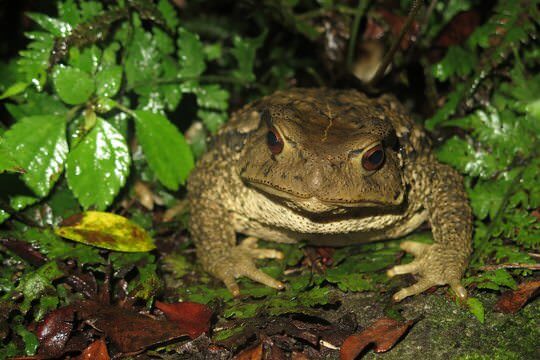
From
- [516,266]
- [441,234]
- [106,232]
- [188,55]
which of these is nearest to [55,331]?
[106,232]

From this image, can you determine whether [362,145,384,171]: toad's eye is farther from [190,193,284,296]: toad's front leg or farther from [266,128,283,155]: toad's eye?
[190,193,284,296]: toad's front leg

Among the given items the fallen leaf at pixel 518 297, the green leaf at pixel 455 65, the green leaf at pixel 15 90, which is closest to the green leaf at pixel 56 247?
the green leaf at pixel 15 90

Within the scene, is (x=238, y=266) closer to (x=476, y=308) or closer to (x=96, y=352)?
(x=96, y=352)

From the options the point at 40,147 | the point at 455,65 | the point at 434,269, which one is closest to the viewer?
the point at 434,269

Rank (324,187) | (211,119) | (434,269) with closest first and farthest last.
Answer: (324,187), (434,269), (211,119)

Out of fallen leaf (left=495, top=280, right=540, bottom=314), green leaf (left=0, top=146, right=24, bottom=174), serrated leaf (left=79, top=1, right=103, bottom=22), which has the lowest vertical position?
fallen leaf (left=495, top=280, right=540, bottom=314)

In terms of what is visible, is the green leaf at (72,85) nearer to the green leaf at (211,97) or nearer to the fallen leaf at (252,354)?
the green leaf at (211,97)

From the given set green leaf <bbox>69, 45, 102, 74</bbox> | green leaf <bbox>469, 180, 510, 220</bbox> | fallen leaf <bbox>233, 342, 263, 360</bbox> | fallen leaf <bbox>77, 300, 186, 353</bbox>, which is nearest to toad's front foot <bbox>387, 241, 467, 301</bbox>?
green leaf <bbox>469, 180, 510, 220</bbox>
